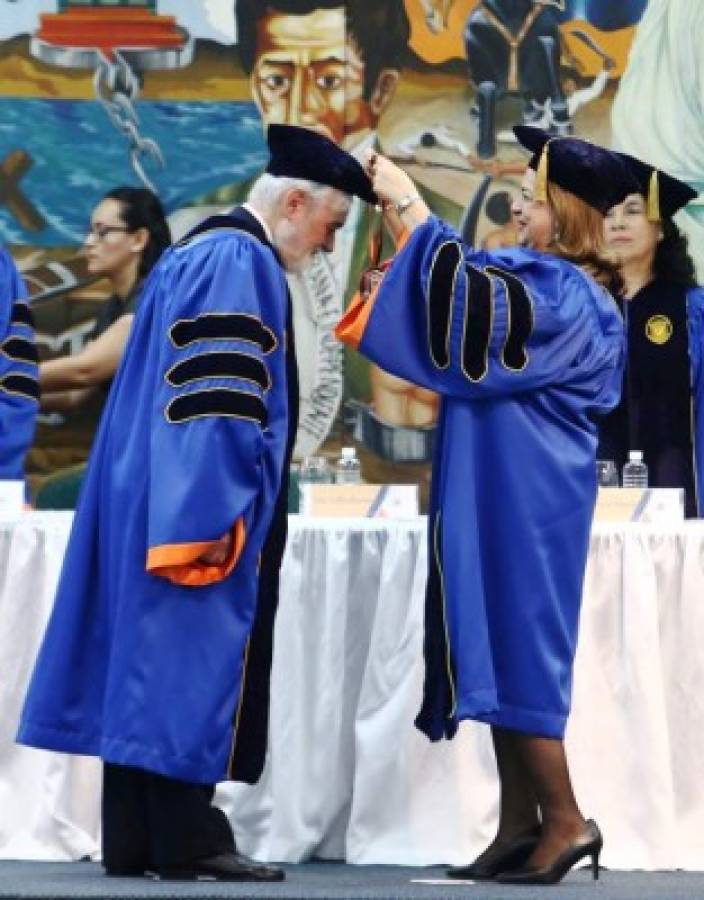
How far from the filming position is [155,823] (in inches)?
190

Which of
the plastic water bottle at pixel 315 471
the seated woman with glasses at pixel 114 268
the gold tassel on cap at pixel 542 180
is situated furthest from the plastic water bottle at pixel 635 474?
the seated woman with glasses at pixel 114 268

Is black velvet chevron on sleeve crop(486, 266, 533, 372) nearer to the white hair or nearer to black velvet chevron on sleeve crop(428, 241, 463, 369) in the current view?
black velvet chevron on sleeve crop(428, 241, 463, 369)

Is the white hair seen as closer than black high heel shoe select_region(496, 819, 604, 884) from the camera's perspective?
No

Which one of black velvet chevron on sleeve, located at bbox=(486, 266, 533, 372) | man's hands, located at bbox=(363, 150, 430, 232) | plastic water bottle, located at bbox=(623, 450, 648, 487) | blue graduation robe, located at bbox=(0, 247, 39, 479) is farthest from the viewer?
blue graduation robe, located at bbox=(0, 247, 39, 479)

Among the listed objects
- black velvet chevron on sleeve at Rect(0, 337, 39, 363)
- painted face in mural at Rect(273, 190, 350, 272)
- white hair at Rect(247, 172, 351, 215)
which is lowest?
black velvet chevron on sleeve at Rect(0, 337, 39, 363)

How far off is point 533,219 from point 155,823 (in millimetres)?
1583

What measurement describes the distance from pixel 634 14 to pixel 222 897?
15.8ft

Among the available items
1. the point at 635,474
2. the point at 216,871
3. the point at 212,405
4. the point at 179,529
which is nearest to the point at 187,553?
the point at 179,529

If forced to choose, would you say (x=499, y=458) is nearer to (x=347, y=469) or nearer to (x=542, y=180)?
(x=542, y=180)

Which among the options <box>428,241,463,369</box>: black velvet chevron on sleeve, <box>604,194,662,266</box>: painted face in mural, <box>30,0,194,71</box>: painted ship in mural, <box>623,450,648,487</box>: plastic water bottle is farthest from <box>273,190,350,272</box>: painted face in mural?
<box>30,0,194,71</box>: painted ship in mural

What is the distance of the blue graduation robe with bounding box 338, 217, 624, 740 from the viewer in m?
5.00

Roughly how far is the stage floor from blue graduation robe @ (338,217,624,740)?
0.39m

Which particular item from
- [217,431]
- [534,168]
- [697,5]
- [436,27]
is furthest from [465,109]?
[217,431]

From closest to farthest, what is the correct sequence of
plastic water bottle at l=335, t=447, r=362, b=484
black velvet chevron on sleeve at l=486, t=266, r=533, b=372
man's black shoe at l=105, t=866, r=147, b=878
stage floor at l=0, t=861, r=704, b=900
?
1. stage floor at l=0, t=861, r=704, b=900
2. man's black shoe at l=105, t=866, r=147, b=878
3. black velvet chevron on sleeve at l=486, t=266, r=533, b=372
4. plastic water bottle at l=335, t=447, r=362, b=484
